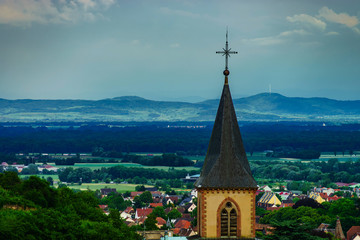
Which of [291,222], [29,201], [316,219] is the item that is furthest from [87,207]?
[316,219]

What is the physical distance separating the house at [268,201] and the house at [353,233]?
4716cm

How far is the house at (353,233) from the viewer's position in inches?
3763

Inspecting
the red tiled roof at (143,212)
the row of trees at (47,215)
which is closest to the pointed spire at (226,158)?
the row of trees at (47,215)

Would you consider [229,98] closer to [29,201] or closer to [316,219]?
[29,201]

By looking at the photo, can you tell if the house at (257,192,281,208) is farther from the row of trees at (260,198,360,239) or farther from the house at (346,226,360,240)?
the house at (346,226,360,240)

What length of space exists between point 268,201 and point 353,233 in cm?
5392

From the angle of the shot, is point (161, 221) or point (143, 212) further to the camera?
point (143, 212)

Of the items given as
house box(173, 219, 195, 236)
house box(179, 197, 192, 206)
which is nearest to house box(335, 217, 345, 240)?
house box(173, 219, 195, 236)

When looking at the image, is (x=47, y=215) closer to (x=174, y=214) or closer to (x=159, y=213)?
(x=159, y=213)

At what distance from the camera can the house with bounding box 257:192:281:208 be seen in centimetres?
14885

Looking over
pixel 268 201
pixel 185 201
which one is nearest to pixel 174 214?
pixel 185 201

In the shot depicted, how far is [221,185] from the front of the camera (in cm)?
3519

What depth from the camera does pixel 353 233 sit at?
98312 mm

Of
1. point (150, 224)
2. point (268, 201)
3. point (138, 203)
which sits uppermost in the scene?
point (150, 224)
